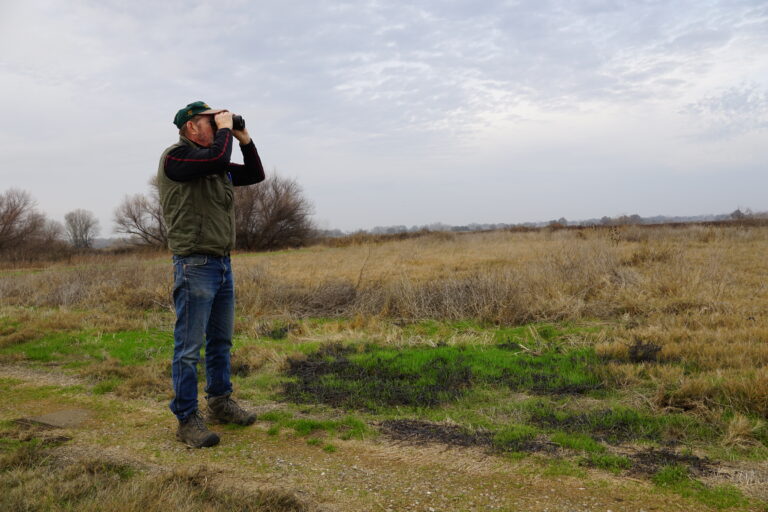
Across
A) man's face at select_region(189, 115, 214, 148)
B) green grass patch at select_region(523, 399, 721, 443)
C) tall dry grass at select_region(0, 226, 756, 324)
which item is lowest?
green grass patch at select_region(523, 399, 721, 443)

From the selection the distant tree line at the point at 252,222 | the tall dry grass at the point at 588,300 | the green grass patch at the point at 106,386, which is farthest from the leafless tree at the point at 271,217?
the green grass patch at the point at 106,386

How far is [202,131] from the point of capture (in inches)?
161

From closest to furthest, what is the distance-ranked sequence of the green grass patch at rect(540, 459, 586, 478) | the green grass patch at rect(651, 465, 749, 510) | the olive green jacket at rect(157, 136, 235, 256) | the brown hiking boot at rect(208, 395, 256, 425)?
the green grass patch at rect(651, 465, 749, 510) < the green grass patch at rect(540, 459, 586, 478) < the olive green jacket at rect(157, 136, 235, 256) < the brown hiking boot at rect(208, 395, 256, 425)

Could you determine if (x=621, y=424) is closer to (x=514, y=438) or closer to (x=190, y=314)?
(x=514, y=438)

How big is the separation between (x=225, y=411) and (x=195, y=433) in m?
0.48

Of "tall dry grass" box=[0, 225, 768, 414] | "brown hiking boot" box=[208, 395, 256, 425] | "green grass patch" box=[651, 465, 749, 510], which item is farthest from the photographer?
"tall dry grass" box=[0, 225, 768, 414]

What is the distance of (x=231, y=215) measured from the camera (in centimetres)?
429

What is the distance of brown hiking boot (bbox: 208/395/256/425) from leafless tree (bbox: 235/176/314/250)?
44.5 meters

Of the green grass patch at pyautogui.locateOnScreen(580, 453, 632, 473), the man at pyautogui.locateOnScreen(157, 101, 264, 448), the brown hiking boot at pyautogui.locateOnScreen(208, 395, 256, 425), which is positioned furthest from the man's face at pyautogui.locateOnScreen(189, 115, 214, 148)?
the green grass patch at pyautogui.locateOnScreen(580, 453, 632, 473)

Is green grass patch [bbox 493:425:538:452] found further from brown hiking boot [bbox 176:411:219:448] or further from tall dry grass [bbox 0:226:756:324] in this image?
tall dry grass [bbox 0:226:756:324]

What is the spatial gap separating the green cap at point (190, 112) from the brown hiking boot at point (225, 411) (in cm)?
227

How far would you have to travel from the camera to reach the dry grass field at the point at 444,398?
10.4 feet

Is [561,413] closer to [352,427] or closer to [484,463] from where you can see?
[484,463]

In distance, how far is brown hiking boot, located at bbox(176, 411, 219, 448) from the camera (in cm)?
383
